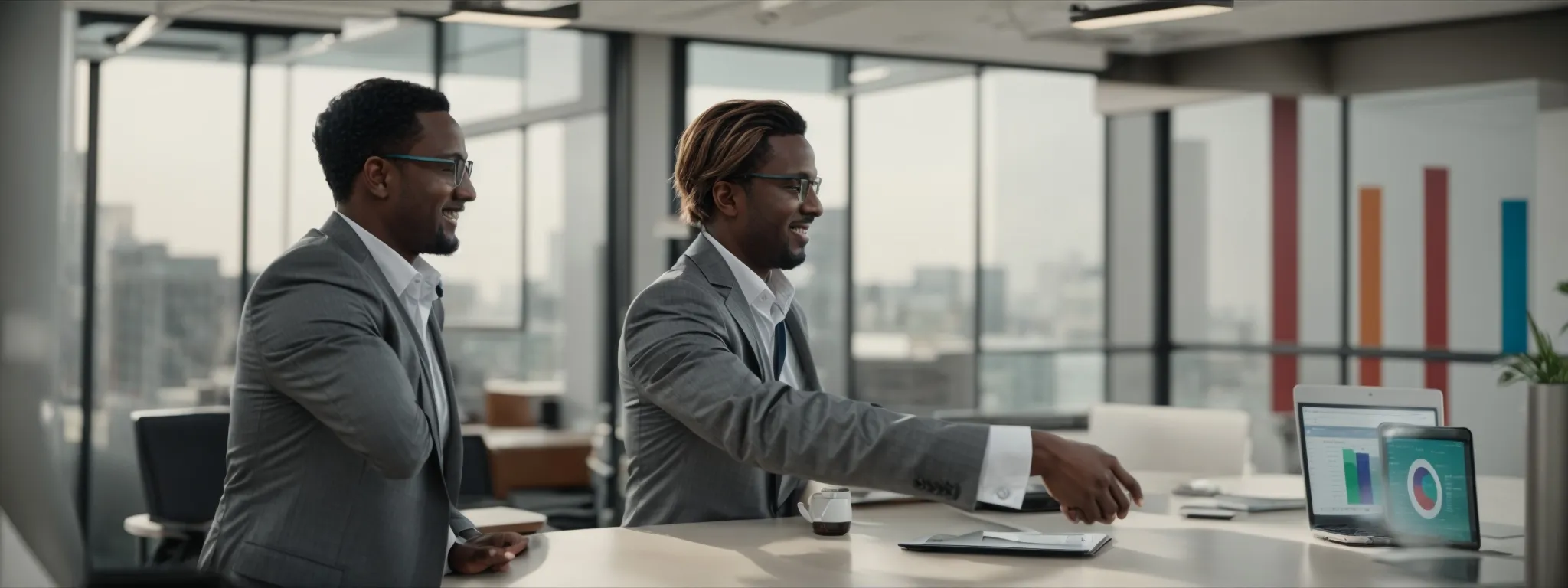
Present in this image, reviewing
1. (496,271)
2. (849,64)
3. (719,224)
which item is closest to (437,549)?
(719,224)

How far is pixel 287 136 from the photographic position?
23.6ft

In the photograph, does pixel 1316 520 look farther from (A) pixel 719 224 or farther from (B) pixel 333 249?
(B) pixel 333 249

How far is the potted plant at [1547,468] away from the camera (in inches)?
81.4

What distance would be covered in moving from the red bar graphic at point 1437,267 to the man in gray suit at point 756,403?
20.5 feet

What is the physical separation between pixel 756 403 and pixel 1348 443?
1377 millimetres

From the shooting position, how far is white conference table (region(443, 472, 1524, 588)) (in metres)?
2.13

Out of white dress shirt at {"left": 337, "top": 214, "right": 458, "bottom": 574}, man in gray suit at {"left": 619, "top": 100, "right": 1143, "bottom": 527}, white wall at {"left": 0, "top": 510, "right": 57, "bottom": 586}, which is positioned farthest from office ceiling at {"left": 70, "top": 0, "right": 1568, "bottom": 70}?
white dress shirt at {"left": 337, "top": 214, "right": 458, "bottom": 574}

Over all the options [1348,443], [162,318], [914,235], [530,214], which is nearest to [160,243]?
[162,318]

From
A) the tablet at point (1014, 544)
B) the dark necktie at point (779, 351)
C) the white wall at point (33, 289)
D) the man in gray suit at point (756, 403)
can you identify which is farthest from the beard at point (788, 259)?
the white wall at point (33, 289)

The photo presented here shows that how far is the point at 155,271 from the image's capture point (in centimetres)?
697

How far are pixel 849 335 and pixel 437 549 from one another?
652cm

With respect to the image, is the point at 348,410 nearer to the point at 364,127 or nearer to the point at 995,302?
the point at 364,127

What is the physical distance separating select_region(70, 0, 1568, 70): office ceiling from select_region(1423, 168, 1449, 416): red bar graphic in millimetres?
1095

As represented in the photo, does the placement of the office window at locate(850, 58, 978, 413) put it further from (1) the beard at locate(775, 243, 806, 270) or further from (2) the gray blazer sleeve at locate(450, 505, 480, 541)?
(2) the gray blazer sleeve at locate(450, 505, 480, 541)
